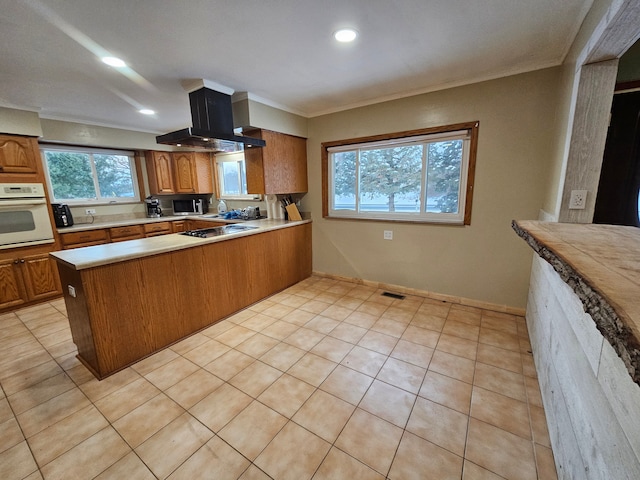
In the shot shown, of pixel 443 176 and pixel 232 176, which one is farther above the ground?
pixel 232 176

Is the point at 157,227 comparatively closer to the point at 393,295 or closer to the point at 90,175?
the point at 90,175

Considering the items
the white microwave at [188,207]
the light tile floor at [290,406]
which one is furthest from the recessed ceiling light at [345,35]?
the white microwave at [188,207]

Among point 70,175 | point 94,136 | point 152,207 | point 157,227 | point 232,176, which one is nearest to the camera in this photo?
point 94,136

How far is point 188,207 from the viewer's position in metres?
5.22

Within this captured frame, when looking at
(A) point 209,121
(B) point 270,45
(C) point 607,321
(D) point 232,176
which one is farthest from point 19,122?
(C) point 607,321

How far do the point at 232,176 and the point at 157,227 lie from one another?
1636mm

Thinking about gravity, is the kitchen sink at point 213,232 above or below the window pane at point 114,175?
below

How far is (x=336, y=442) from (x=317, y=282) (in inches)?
99.2

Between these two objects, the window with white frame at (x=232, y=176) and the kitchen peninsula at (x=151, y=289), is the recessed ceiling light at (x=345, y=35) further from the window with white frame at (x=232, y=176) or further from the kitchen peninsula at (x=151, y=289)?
the window with white frame at (x=232, y=176)

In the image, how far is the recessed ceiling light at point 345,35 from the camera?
1785mm

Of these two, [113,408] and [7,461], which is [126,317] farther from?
[7,461]

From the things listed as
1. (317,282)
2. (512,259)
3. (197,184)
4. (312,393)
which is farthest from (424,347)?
(197,184)

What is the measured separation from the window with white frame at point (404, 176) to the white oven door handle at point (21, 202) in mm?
3551

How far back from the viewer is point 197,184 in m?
5.07
